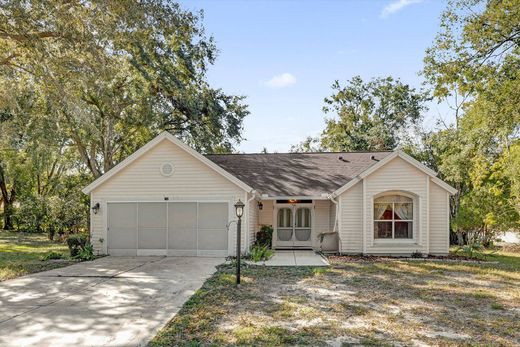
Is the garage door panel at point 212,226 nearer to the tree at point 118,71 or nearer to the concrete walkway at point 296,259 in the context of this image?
the concrete walkway at point 296,259

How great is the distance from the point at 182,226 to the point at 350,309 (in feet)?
29.4

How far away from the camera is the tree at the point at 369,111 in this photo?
106ft

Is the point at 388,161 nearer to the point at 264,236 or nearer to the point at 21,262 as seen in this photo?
the point at 264,236

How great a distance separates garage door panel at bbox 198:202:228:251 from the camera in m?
15.0

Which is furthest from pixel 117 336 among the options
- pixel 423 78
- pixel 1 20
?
pixel 423 78

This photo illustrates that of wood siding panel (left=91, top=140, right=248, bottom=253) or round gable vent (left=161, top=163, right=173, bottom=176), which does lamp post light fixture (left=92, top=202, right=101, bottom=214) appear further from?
round gable vent (left=161, top=163, right=173, bottom=176)

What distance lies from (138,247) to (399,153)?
1043 cm

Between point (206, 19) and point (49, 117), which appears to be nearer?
point (206, 19)

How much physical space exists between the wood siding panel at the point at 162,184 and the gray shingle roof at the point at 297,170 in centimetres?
232

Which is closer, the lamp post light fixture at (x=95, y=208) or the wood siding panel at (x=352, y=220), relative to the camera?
the lamp post light fixture at (x=95, y=208)

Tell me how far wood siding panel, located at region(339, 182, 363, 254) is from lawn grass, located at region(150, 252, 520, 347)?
11.6ft

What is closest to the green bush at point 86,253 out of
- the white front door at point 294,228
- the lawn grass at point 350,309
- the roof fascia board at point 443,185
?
the lawn grass at point 350,309

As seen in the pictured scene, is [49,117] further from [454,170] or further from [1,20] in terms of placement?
[454,170]

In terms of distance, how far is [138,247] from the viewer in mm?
15344
